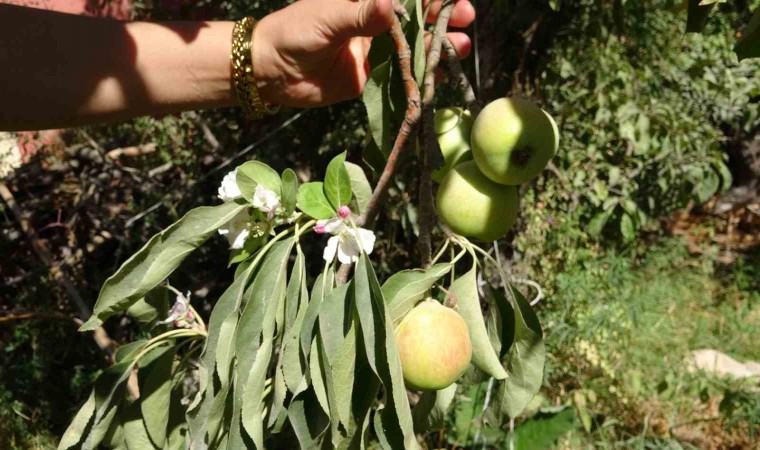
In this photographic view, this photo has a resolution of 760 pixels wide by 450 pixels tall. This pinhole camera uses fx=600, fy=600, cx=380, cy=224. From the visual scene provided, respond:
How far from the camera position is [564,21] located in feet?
7.22

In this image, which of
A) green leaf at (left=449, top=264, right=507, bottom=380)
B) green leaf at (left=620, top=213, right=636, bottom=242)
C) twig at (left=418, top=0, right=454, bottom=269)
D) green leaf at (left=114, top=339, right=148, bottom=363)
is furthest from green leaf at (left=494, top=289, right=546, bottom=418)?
green leaf at (left=620, top=213, right=636, bottom=242)

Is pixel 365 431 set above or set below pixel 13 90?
below

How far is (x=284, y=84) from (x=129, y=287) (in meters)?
0.72

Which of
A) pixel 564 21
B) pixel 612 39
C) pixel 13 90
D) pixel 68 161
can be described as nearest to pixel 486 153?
pixel 13 90

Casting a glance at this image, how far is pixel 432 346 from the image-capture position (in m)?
0.74

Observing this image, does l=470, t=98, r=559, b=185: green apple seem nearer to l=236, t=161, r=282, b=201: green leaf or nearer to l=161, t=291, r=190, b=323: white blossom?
l=236, t=161, r=282, b=201: green leaf

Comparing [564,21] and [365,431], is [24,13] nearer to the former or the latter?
[365,431]

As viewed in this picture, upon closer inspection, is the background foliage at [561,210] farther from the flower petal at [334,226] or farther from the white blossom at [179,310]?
the flower petal at [334,226]

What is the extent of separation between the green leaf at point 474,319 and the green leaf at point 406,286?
0.25 ft

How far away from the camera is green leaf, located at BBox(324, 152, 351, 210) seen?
775 mm

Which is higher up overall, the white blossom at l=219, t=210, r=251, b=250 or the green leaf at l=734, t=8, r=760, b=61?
the green leaf at l=734, t=8, r=760, b=61

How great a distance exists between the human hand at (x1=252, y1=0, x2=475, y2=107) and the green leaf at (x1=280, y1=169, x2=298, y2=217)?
0.30m

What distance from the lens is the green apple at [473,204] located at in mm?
866

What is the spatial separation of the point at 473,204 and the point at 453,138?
0.16 meters
